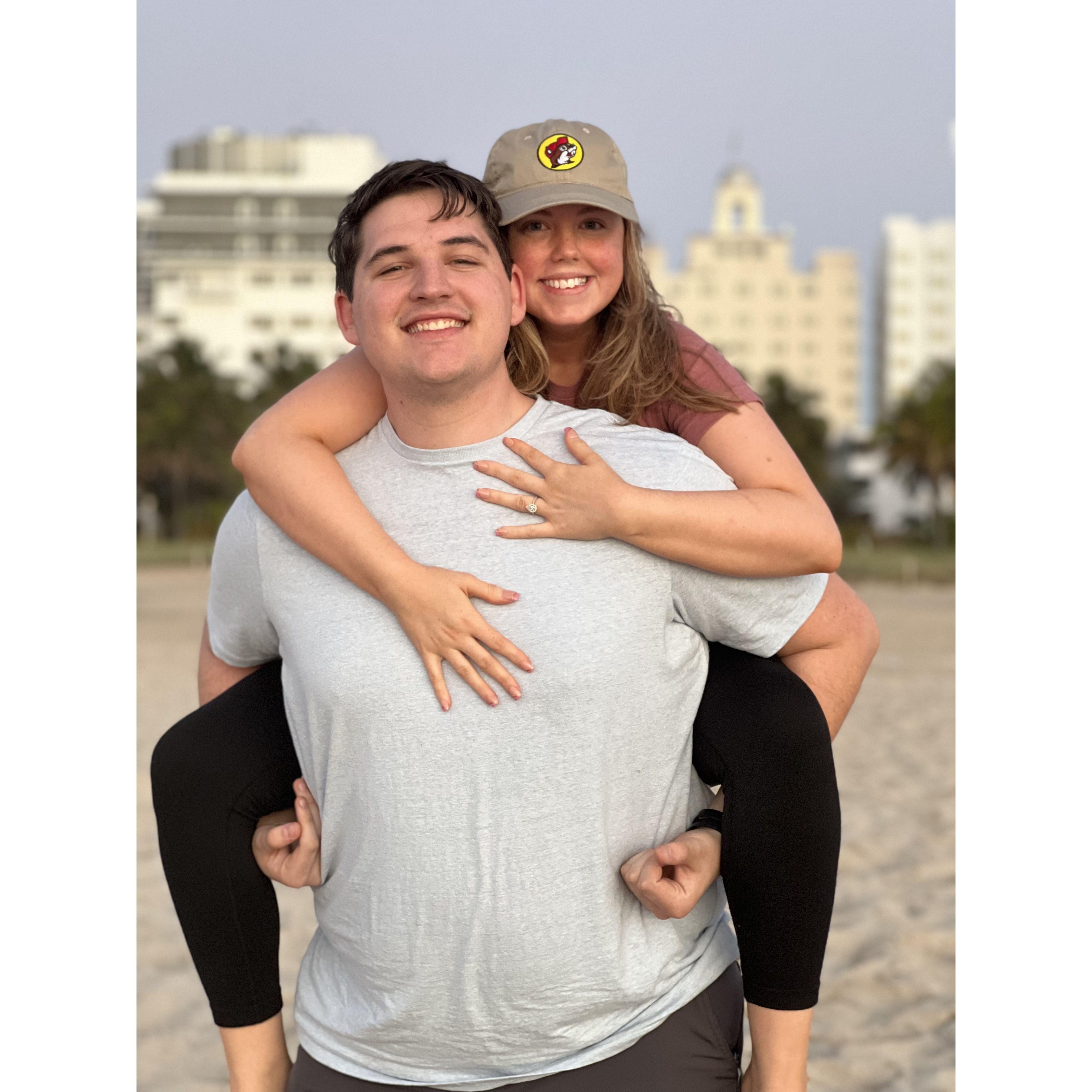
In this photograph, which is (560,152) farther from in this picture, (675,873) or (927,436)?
(927,436)

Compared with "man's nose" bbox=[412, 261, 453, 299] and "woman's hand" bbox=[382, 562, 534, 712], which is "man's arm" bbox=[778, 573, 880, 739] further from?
"man's nose" bbox=[412, 261, 453, 299]

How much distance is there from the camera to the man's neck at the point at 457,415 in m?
2.11

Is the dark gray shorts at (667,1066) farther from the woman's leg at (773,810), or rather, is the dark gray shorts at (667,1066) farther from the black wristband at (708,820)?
the black wristband at (708,820)

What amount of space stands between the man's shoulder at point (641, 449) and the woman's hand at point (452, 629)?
0.32 metres

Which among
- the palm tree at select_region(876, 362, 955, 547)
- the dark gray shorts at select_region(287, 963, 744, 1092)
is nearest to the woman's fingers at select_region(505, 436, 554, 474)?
the dark gray shorts at select_region(287, 963, 744, 1092)

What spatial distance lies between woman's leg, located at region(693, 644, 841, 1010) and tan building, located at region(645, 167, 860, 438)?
85188mm

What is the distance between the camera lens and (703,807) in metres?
2.19

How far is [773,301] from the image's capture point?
284 feet

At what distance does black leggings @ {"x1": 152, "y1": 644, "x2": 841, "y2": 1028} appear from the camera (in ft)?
6.85

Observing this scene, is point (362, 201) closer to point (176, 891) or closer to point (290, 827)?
point (290, 827)

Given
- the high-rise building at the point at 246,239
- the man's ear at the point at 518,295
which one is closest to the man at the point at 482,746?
the man's ear at the point at 518,295

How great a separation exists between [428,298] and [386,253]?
5.7 inches
